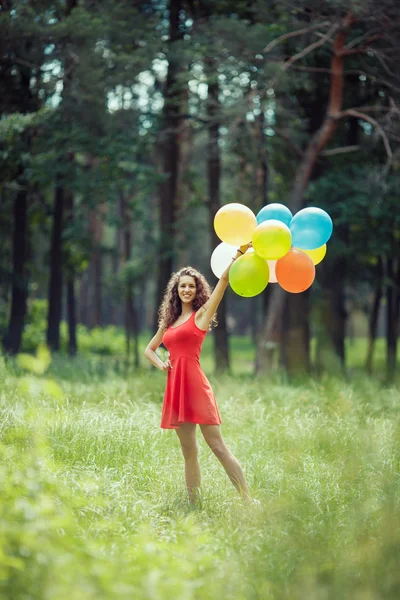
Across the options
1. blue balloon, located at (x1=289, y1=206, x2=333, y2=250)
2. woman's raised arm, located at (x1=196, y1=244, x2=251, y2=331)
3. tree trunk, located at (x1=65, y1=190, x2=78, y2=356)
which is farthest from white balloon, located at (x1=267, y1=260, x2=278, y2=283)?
tree trunk, located at (x1=65, y1=190, x2=78, y2=356)

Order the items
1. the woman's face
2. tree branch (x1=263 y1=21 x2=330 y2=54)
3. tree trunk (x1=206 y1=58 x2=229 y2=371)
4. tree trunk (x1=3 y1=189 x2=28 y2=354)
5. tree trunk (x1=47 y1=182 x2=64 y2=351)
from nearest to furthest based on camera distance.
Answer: the woman's face → tree branch (x1=263 y1=21 x2=330 y2=54) → tree trunk (x1=3 y1=189 x2=28 y2=354) → tree trunk (x1=206 y1=58 x2=229 y2=371) → tree trunk (x1=47 y1=182 x2=64 y2=351)

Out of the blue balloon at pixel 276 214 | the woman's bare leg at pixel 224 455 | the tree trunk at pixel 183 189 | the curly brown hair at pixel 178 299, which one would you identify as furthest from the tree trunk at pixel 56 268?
the woman's bare leg at pixel 224 455

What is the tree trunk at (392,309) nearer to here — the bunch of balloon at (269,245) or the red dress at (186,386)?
the bunch of balloon at (269,245)

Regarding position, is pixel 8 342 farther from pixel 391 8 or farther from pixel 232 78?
A: pixel 391 8

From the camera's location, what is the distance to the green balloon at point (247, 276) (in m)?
5.84

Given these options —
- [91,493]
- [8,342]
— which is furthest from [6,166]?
[91,493]

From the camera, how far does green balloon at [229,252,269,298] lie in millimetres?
5840

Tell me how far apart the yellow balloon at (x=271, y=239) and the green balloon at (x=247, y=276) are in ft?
0.43

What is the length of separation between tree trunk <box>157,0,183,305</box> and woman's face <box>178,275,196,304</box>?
30.8ft

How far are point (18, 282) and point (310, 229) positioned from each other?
10931 mm

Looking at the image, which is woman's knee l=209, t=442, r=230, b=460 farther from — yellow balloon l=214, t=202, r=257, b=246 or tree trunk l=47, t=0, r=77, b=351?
tree trunk l=47, t=0, r=77, b=351

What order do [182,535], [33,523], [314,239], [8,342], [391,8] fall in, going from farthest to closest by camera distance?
[8,342] < [391,8] < [314,239] < [182,535] < [33,523]

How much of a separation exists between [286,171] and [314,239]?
1218cm

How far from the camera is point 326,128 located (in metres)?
14.5
